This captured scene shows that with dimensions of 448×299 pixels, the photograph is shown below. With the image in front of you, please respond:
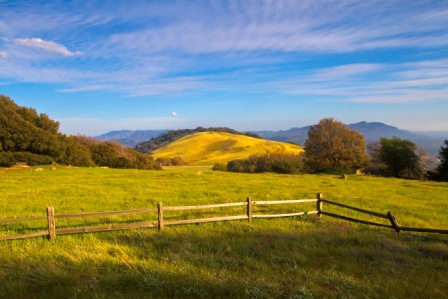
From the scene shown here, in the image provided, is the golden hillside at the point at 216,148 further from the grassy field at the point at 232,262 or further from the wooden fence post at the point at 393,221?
the grassy field at the point at 232,262

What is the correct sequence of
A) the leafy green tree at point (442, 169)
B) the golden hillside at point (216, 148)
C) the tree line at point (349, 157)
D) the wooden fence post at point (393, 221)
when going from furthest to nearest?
the golden hillside at point (216, 148)
the tree line at point (349, 157)
the leafy green tree at point (442, 169)
the wooden fence post at point (393, 221)

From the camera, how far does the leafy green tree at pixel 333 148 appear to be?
54.0 meters

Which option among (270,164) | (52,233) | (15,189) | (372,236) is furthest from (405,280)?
(270,164)

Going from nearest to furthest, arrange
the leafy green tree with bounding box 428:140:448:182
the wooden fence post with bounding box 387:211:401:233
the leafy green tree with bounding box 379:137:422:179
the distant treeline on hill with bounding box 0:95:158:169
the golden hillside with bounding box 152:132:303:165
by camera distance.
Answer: the wooden fence post with bounding box 387:211:401:233, the distant treeline on hill with bounding box 0:95:158:169, the leafy green tree with bounding box 428:140:448:182, the leafy green tree with bounding box 379:137:422:179, the golden hillside with bounding box 152:132:303:165

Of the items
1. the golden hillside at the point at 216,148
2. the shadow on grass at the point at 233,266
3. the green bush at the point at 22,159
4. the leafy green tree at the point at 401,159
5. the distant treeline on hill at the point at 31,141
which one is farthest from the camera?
the golden hillside at the point at 216,148

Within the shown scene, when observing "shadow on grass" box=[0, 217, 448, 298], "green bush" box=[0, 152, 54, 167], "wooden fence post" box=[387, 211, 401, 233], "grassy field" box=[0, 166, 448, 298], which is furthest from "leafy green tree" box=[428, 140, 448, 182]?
"green bush" box=[0, 152, 54, 167]

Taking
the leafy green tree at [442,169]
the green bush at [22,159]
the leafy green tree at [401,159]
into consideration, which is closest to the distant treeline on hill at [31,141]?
the green bush at [22,159]

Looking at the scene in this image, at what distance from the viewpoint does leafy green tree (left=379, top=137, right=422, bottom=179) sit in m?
56.3

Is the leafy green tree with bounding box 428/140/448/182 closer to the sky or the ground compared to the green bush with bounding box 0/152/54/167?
closer to the ground

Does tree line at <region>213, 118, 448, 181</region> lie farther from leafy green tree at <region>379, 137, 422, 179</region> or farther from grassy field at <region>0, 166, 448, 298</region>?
grassy field at <region>0, 166, 448, 298</region>

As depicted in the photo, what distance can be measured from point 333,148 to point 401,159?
1434 cm

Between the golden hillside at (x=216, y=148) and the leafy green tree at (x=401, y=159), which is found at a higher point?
the golden hillside at (x=216, y=148)

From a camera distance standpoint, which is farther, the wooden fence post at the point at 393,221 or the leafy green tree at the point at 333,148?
the leafy green tree at the point at 333,148

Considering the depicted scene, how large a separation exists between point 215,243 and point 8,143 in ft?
152
